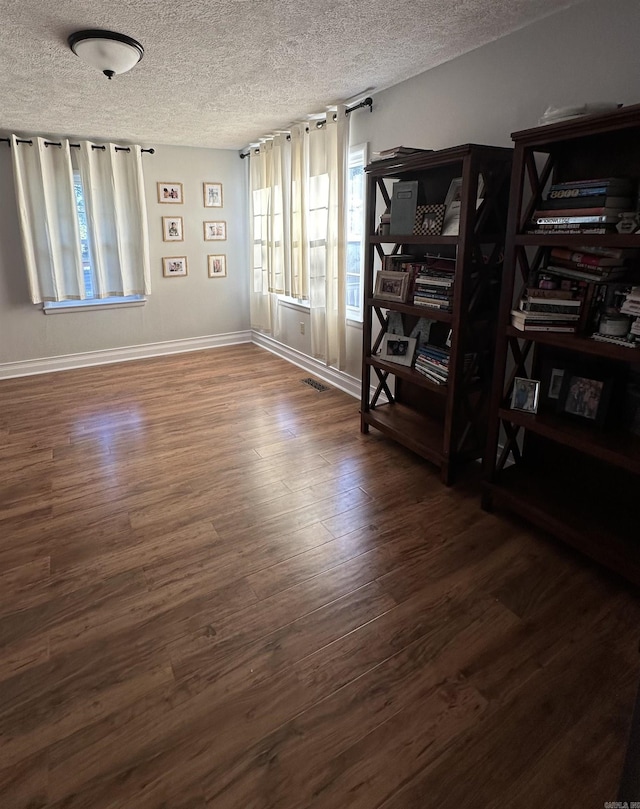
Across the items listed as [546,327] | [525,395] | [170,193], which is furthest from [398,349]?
[170,193]

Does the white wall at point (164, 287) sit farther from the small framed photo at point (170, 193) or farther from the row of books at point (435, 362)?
the row of books at point (435, 362)

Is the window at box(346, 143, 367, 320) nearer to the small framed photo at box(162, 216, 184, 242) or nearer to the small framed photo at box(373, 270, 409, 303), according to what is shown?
the small framed photo at box(373, 270, 409, 303)

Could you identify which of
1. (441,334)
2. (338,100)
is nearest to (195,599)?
(441,334)

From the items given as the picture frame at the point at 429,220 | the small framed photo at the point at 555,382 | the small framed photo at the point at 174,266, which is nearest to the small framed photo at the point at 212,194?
the small framed photo at the point at 174,266

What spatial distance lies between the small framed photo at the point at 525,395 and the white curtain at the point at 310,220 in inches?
78.0

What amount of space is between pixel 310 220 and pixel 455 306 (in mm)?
2262

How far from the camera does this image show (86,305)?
196 inches

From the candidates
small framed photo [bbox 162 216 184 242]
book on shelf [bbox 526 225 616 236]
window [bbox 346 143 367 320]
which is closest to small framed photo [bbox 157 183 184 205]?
small framed photo [bbox 162 216 184 242]

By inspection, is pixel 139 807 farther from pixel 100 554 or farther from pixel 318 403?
pixel 318 403

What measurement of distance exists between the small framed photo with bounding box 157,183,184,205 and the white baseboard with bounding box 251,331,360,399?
172 centimetres

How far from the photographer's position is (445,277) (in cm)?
253

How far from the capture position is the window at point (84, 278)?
4.66m

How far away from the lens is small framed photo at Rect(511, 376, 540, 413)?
7.11 ft

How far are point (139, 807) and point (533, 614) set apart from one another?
54.6 inches
